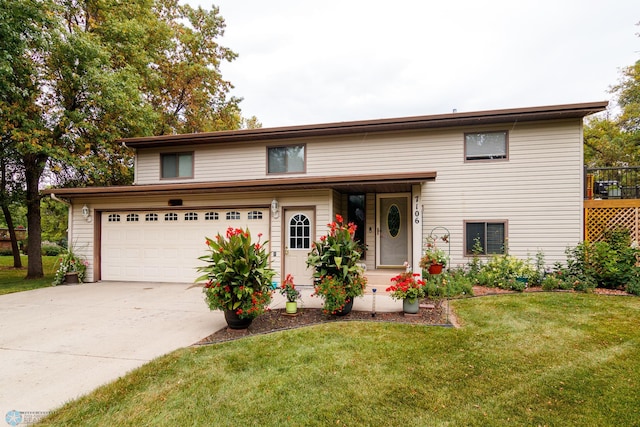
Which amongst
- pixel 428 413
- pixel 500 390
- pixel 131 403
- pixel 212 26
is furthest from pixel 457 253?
pixel 212 26

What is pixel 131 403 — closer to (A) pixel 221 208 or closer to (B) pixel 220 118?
(A) pixel 221 208

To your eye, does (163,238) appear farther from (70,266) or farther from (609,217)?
(609,217)

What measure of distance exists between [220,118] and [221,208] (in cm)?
1081

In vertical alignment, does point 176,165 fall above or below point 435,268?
above

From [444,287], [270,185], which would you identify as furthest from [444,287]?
[270,185]

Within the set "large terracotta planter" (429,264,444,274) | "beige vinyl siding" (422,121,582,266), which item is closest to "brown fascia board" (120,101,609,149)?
"beige vinyl siding" (422,121,582,266)

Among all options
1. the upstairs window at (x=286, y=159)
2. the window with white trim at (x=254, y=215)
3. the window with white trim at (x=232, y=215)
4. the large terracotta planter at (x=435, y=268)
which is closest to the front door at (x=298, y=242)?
the window with white trim at (x=254, y=215)

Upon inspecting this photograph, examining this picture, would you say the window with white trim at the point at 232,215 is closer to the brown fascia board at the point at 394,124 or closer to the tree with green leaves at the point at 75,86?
the brown fascia board at the point at 394,124

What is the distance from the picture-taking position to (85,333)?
4801 millimetres

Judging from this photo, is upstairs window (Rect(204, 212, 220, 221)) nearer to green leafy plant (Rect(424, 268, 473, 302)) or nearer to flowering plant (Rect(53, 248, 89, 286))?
flowering plant (Rect(53, 248, 89, 286))

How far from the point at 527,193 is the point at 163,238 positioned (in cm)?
1059

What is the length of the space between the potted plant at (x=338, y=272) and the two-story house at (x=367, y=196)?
253 cm

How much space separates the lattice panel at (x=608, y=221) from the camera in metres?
7.97

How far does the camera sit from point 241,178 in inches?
404
